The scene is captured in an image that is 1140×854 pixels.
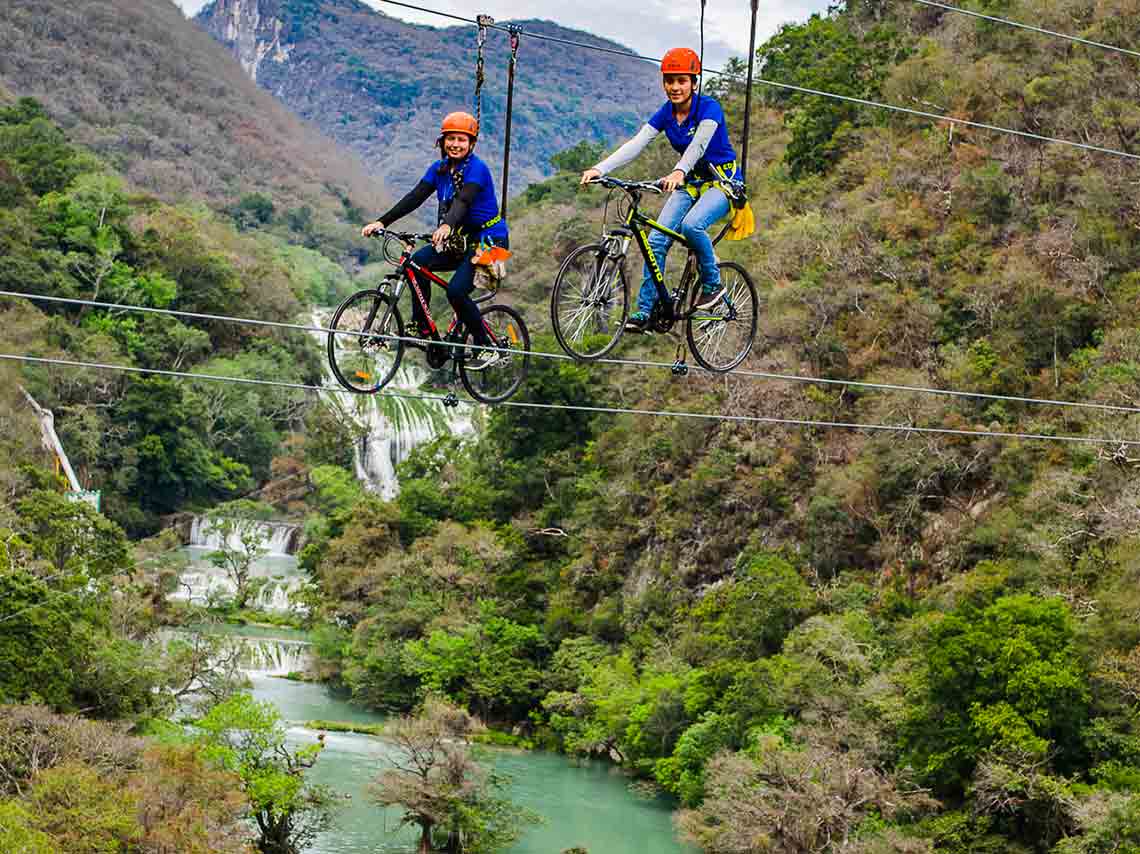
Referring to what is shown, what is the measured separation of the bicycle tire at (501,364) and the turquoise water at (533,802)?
18.0 meters

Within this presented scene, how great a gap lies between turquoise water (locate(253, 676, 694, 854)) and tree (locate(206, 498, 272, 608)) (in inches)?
454

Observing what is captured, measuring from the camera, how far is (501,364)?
455 inches

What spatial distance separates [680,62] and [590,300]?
6.51 feet

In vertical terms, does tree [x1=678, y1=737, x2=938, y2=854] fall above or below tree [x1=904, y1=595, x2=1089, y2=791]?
below

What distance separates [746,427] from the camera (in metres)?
40.2

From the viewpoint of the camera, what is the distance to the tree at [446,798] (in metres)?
28.3

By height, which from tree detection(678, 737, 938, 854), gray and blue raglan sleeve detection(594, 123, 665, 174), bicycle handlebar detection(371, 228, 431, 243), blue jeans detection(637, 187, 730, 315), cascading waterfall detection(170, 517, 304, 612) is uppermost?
gray and blue raglan sleeve detection(594, 123, 665, 174)

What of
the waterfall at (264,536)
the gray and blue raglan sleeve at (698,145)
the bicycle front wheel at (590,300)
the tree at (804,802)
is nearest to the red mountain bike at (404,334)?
the bicycle front wheel at (590,300)

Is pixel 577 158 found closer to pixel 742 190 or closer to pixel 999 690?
pixel 999 690

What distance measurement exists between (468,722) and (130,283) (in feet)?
115

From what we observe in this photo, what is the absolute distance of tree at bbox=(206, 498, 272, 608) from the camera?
5245 centimetres

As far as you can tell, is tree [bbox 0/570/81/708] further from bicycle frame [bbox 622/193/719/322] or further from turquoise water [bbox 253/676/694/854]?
bicycle frame [bbox 622/193/719/322]

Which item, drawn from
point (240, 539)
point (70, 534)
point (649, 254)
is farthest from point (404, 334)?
point (240, 539)

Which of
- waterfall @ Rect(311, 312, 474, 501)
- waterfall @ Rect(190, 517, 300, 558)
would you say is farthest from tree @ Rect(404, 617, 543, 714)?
waterfall @ Rect(311, 312, 474, 501)
